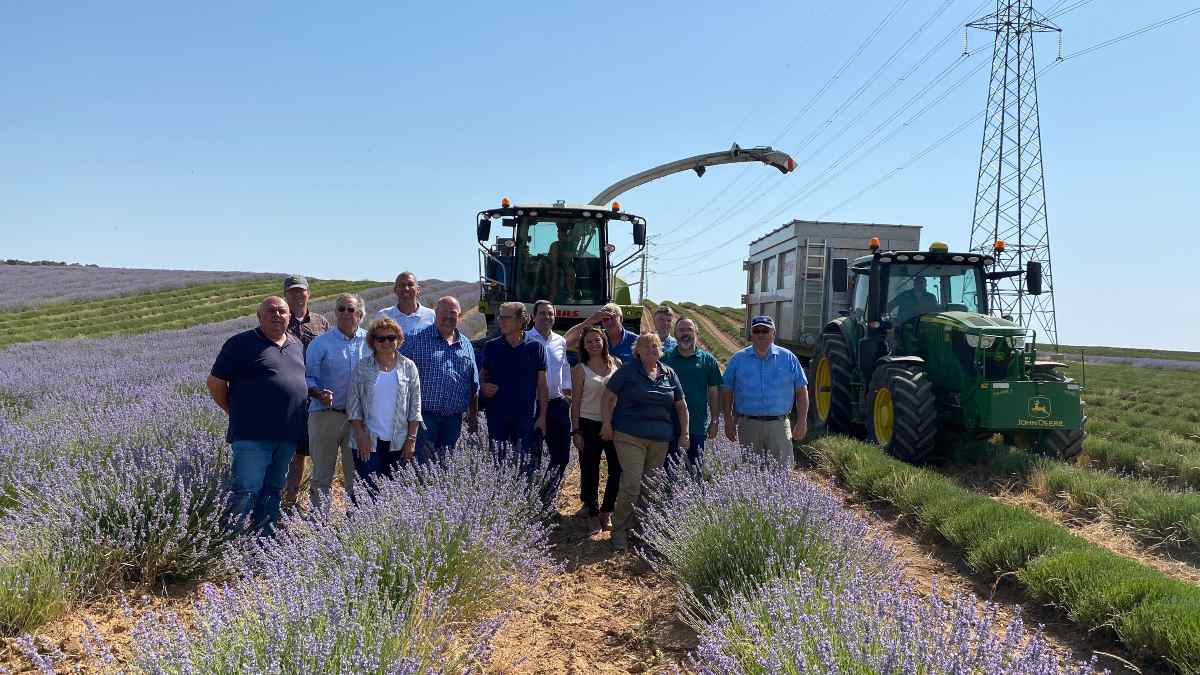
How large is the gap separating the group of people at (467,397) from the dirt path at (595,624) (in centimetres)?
46

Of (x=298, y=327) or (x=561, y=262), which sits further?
(x=561, y=262)

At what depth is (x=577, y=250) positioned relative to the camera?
9.45 meters

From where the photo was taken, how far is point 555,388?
5.38 metres

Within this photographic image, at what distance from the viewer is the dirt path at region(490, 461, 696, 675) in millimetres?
3338

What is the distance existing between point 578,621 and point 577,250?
6219mm

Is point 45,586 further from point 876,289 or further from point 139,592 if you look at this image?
point 876,289

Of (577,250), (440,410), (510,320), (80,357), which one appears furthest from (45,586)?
(80,357)

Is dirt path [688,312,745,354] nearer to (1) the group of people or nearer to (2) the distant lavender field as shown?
(1) the group of people

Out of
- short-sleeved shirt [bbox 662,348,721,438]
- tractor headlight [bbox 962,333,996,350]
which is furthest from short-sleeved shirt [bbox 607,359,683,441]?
tractor headlight [bbox 962,333,996,350]

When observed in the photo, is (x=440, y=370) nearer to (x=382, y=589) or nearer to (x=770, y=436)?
(x=382, y=589)

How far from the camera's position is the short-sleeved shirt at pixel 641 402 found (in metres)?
4.75

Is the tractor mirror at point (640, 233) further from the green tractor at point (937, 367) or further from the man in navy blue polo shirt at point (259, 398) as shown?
the man in navy blue polo shirt at point (259, 398)

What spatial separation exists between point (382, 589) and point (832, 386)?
6774 millimetres

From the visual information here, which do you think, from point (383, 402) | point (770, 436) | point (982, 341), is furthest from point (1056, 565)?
point (383, 402)
